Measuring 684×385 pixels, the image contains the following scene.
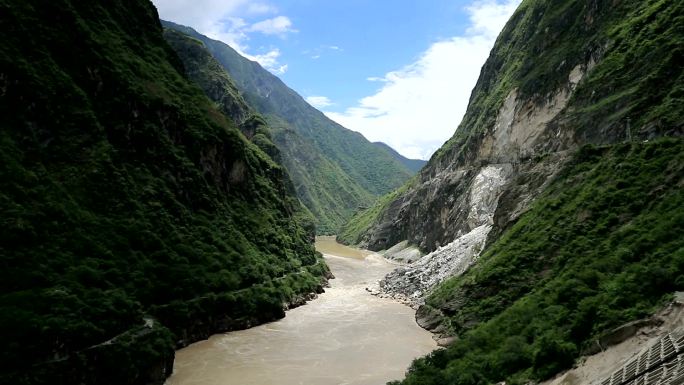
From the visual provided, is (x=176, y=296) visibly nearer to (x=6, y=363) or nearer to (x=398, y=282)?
(x=6, y=363)

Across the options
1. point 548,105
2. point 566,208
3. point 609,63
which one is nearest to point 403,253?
point 548,105

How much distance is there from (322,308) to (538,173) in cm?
3638

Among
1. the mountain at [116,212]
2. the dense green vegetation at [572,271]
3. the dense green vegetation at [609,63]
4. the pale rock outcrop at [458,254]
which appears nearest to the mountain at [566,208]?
the dense green vegetation at [572,271]

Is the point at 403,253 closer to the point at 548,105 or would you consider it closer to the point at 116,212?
the point at 548,105

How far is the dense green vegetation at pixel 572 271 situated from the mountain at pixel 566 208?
0.41 ft

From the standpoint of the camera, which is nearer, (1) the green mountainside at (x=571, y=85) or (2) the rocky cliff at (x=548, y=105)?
(1) the green mountainside at (x=571, y=85)

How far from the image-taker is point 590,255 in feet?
122

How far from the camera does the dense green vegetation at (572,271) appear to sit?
26312mm

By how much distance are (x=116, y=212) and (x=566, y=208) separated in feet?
162

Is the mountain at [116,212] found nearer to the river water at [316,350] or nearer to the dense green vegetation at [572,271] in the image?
the river water at [316,350]

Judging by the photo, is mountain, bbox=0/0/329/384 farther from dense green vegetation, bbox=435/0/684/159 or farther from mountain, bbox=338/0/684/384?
dense green vegetation, bbox=435/0/684/159

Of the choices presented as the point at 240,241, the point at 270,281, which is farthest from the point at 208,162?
the point at 270,281

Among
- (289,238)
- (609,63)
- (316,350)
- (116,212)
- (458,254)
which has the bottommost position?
(316,350)

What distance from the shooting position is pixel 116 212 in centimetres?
5894
